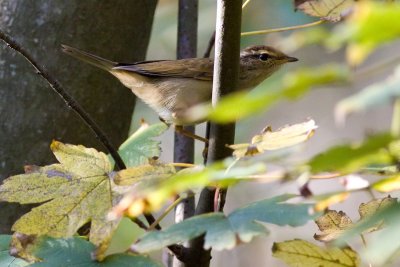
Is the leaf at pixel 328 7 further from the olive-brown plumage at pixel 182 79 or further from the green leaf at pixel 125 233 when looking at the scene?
the green leaf at pixel 125 233

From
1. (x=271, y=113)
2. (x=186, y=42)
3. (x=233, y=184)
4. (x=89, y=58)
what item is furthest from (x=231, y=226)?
(x=271, y=113)

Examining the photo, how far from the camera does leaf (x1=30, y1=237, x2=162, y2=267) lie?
125 cm

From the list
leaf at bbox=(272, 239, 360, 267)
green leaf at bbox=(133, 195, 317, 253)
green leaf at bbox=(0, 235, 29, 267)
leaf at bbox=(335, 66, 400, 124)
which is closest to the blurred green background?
green leaf at bbox=(0, 235, 29, 267)

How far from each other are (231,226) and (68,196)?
1.54ft

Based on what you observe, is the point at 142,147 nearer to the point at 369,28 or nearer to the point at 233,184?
the point at 233,184

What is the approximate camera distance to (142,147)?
1748mm

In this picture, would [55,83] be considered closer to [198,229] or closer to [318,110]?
[198,229]

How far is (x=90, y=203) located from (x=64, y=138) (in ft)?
3.21

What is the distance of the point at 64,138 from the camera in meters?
2.26

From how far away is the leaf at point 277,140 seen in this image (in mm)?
1123

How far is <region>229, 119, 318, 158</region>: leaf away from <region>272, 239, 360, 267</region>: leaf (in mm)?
200

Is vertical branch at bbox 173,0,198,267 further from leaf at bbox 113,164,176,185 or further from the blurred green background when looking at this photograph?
the blurred green background

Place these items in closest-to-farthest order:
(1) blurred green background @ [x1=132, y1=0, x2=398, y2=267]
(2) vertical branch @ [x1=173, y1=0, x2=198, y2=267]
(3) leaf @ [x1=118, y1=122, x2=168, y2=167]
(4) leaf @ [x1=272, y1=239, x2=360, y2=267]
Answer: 1. (4) leaf @ [x1=272, y1=239, x2=360, y2=267]
2. (3) leaf @ [x1=118, y1=122, x2=168, y2=167]
3. (2) vertical branch @ [x1=173, y1=0, x2=198, y2=267]
4. (1) blurred green background @ [x1=132, y1=0, x2=398, y2=267]

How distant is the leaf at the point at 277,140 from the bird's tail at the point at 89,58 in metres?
1.16
